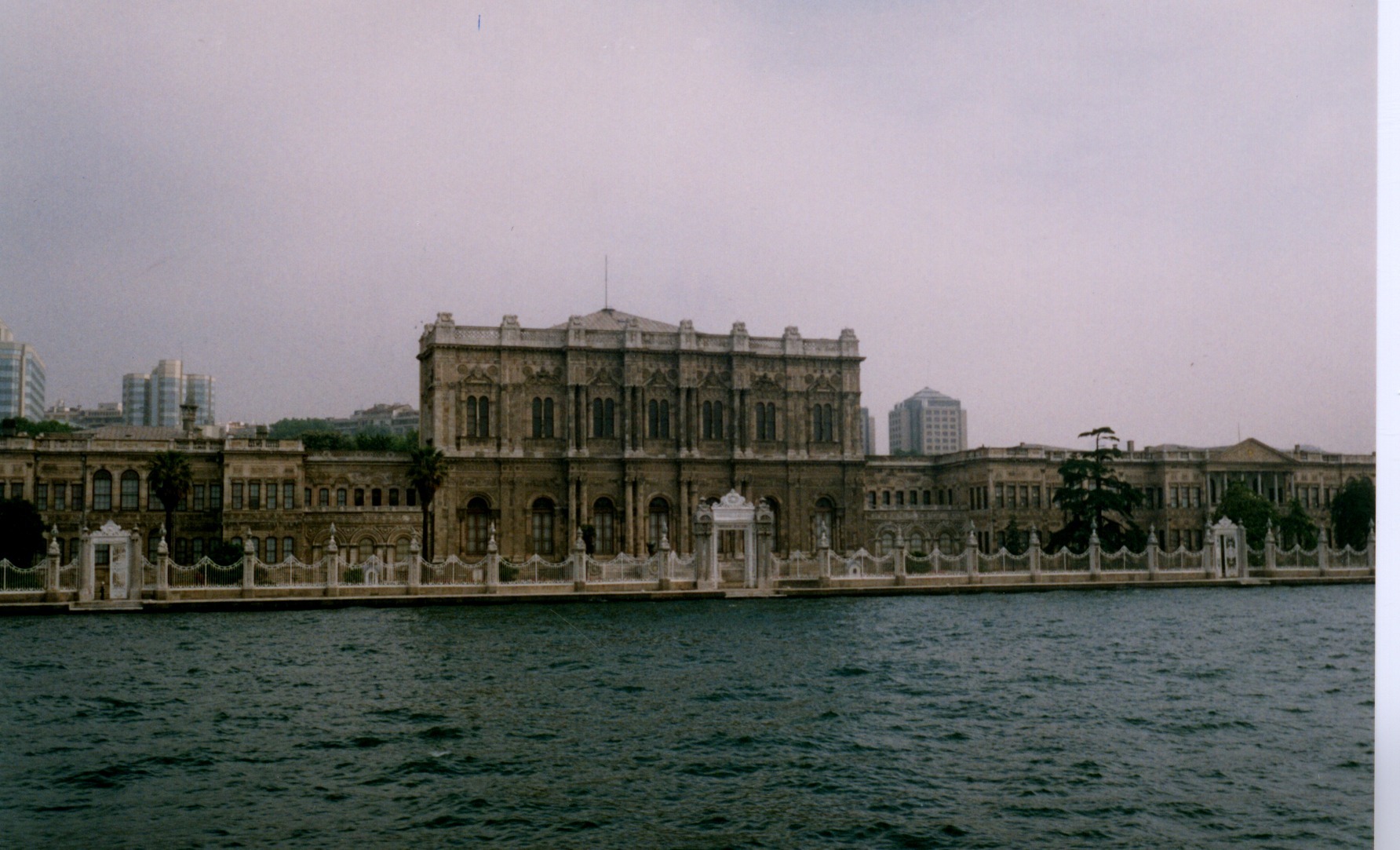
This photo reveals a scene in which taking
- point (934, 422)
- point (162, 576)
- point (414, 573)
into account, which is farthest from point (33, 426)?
point (934, 422)

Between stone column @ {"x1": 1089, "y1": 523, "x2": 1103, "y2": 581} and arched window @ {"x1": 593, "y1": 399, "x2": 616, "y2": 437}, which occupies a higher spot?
arched window @ {"x1": 593, "y1": 399, "x2": 616, "y2": 437}

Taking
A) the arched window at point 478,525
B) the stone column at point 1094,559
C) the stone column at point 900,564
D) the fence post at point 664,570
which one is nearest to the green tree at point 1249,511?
the stone column at point 1094,559

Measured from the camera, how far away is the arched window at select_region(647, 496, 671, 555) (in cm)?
5350

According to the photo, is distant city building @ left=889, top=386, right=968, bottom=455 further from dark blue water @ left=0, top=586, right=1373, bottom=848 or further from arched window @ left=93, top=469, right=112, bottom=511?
dark blue water @ left=0, top=586, right=1373, bottom=848

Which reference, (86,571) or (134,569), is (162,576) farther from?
(86,571)

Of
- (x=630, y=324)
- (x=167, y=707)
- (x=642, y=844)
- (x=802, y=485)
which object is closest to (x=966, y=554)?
(x=802, y=485)

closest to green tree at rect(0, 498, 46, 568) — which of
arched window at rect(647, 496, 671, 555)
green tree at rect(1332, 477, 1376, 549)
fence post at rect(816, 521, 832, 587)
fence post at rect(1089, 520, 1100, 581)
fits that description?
arched window at rect(647, 496, 671, 555)

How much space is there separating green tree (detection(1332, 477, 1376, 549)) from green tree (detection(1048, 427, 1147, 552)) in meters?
7.90

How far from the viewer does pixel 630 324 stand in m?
54.7

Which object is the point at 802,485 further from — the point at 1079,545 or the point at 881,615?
the point at 881,615

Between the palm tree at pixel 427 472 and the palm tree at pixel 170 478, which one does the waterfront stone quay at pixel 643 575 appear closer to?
the palm tree at pixel 170 478

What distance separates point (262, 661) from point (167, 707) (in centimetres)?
449

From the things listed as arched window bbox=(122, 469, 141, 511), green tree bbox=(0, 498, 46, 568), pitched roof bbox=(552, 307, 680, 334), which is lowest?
green tree bbox=(0, 498, 46, 568)

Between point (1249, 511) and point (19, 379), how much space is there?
1976 inches
